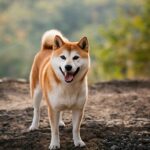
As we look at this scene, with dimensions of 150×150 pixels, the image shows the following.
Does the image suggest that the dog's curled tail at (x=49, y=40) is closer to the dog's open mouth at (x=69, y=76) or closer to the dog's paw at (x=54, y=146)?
the dog's open mouth at (x=69, y=76)

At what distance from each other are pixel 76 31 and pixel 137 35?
34036mm

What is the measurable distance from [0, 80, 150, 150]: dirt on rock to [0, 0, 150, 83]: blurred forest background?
28.1 ft

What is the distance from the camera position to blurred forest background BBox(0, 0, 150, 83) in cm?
2157

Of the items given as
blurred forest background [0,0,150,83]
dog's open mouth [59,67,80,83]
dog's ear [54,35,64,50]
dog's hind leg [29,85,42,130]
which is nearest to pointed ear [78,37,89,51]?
dog's ear [54,35,64,50]

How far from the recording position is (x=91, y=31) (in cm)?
5434

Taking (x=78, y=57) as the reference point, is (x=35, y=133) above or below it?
below

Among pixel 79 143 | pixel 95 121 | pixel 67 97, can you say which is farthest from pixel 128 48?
pixel 67 97

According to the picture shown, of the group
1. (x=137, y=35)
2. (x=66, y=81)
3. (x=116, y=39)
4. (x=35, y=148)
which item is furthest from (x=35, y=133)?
(x=137, y=35)

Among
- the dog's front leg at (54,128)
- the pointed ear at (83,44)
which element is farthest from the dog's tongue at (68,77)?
the dog's front leg at (54,128)

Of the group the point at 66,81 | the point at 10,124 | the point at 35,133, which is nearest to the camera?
the point at 66,81

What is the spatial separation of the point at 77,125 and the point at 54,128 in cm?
32

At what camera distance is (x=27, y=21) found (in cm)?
6091

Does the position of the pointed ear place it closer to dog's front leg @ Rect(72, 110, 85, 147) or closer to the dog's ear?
the dog's ear

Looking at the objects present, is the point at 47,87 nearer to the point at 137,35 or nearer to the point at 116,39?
the point at 116,39
